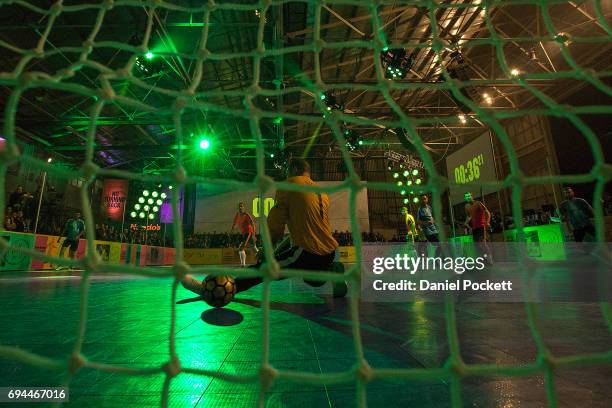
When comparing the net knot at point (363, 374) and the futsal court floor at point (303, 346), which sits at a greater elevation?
the net knot at point (363, 374)

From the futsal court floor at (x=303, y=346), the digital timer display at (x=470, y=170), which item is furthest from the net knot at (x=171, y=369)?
the digital timer display at (x=470, y=170)

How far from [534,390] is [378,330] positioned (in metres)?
0.91

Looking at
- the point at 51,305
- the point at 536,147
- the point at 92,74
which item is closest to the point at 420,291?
the point at 51,305

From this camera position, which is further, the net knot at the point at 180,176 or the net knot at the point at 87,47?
the net knot at the point at 87,47

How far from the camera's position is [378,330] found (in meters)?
1.96

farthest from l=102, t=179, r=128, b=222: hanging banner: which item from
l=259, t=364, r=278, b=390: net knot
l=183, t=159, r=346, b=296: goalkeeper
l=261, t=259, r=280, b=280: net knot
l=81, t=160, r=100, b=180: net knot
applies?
l=259, t=364, r=278, b=390: net knot

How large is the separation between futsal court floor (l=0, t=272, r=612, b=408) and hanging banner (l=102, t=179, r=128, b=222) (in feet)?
47.4

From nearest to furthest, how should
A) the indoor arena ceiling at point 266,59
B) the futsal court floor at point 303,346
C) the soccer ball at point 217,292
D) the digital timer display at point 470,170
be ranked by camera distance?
the futsal court floor at point 303,346
the soccer ball at point 217,292
the indoor arena ceiling at point 266,59
the digital timer display at point 470,170

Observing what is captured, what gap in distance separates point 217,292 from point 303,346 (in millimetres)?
1198

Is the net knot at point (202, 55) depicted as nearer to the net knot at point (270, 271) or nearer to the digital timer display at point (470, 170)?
the net knot at point (270, 271)

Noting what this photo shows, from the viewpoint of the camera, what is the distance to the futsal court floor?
3.61 ft

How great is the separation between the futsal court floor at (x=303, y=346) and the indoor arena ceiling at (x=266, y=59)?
529cm

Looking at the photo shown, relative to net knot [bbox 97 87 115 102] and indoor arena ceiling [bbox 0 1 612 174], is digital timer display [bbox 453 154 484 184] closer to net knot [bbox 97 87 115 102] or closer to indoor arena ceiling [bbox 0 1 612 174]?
indoor arena ceiling [bbox 0 1 612 174]

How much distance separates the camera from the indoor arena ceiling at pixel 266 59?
27.7 feet
